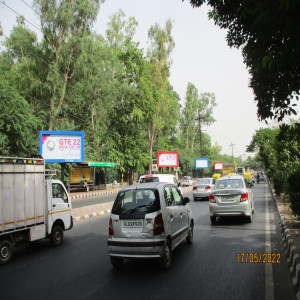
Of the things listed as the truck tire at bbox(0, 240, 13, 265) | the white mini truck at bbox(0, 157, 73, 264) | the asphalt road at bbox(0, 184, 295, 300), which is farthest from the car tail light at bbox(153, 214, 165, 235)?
the truck tire at bbox(0, 240, 13, 265)

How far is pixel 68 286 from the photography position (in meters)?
5.38

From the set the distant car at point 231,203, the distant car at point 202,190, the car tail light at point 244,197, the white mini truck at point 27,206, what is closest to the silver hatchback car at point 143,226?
the white mini truck at point 27,206

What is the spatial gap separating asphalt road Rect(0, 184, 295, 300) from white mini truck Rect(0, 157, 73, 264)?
46cm

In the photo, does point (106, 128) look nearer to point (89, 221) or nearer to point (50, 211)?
point (89, 221)

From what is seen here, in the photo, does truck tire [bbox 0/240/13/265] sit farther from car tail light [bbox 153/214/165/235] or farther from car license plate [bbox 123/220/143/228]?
car tail light [bbox 153/214/165/235]

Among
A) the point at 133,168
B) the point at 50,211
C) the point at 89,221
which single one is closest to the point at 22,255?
the point at 50,211

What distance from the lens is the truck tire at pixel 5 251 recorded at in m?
7.09

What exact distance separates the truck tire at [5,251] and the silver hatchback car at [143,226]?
8.68 feet

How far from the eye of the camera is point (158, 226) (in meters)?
6.05

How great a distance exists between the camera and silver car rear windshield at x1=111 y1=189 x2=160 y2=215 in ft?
20.5

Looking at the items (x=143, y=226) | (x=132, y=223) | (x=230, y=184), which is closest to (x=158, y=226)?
(x=143, y=226)
